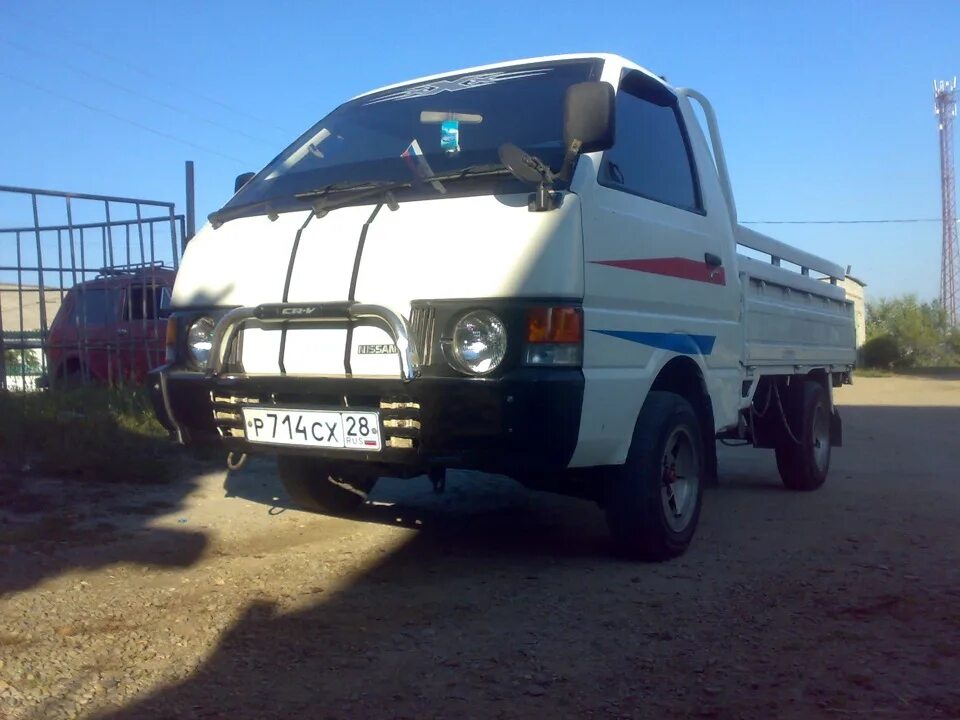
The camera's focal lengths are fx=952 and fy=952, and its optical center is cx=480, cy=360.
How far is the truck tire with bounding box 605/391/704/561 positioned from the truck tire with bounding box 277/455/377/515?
4.70 feet

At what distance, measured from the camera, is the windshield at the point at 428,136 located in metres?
4.11

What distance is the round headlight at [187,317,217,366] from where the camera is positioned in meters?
4.12

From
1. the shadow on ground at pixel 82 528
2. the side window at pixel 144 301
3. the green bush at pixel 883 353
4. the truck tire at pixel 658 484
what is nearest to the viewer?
the truck tire at pixel 658 484

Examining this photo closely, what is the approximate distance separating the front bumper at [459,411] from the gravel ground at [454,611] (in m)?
0.57

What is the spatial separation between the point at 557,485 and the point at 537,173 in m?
1.38

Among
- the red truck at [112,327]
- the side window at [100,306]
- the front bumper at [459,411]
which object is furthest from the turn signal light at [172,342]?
the side window at [100,306]

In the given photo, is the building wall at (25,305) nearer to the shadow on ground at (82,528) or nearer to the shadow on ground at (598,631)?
the shadow on ground at (82,528)

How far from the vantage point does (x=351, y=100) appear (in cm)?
516

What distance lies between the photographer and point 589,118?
3654 mm

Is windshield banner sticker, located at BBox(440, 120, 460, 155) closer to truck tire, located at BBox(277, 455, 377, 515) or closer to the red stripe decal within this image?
the red stripe decal

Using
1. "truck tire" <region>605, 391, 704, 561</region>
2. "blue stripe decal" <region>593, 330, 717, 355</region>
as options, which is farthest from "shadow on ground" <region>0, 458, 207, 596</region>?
"blue stripe decal" <region>593, 330, 717, 355</region>

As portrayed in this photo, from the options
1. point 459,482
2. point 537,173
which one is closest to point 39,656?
point 537,173

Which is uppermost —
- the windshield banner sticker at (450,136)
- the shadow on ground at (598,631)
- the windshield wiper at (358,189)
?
the windshield banner sticker at (450,136)

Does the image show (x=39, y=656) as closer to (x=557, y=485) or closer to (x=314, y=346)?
(x=314, y=346)
